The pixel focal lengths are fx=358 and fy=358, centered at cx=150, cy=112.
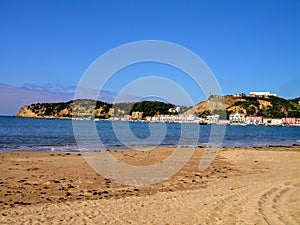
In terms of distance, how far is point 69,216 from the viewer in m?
8.19

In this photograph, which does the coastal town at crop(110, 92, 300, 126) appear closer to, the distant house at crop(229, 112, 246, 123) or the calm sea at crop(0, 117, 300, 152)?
the distant house at crop(229, 112, 246, 123)

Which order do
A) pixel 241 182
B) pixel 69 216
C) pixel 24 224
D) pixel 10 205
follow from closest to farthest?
1. pixel 24 224
2. pixel 69 216
3. pixel 10 205
4. pixel 241 182

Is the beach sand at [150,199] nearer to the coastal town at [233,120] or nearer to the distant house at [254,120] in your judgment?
the coastal town at [233,120]

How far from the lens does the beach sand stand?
8133 millimetres

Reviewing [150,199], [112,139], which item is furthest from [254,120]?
[150,199]

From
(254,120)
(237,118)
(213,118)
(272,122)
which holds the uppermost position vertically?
(237,118)

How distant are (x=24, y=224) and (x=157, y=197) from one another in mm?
4145

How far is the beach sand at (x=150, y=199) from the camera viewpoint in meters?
8.13

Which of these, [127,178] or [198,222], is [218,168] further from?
[198,222]

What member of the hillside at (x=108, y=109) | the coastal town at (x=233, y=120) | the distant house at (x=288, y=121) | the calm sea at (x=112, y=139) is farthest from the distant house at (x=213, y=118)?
the calm sea at (x=112, y=139)

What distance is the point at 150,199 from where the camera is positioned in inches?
402

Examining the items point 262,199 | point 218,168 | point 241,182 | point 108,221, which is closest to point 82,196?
point 108,221

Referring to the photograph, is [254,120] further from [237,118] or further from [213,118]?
[213,118]

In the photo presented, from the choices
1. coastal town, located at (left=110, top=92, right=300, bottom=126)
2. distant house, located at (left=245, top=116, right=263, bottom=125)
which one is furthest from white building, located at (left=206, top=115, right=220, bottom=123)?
distant house, located at (left=245, top=116, right=263, bottom=125)
